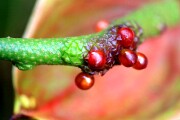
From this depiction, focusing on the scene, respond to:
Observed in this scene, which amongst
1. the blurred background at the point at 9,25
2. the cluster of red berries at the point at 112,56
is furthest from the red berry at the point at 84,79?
the blurred background at the point at 9,25

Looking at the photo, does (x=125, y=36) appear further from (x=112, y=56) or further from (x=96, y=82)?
(x=96, y=82)

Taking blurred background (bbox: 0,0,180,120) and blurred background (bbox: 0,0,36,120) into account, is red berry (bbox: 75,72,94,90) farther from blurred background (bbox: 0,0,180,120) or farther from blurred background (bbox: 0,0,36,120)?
blurred background (bbox: 0,0,36,120)

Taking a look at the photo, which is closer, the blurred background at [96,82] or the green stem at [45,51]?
the green stem at [45,51]

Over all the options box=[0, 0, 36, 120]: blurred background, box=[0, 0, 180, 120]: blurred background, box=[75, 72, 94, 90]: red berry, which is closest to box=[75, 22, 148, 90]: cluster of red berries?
box=[75, 72, 94, 90]: red berry

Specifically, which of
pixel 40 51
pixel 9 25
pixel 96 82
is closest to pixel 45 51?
pixel 40 51

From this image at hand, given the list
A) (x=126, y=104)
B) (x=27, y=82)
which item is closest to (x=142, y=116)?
(x=126, y=104)

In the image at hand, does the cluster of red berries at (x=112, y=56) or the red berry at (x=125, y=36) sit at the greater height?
the red berry at (x=125, y=36)

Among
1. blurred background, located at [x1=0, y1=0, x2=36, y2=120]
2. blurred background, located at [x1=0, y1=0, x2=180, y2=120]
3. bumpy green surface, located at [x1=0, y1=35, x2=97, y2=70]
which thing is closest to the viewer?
bumpy green surface, located at [x1=0, y1=35, x2=97, y2=70]

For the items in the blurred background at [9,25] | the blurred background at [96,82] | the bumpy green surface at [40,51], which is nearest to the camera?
the bumpy green surface at [40,51]

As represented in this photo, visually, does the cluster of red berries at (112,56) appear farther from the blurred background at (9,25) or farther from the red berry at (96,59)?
the blurred background at (9,25)
